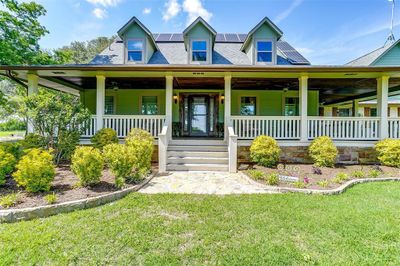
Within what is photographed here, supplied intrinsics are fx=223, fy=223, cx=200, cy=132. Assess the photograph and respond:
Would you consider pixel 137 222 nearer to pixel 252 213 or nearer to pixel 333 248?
pixel 252 213

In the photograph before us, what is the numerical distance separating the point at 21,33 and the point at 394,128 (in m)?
18.8

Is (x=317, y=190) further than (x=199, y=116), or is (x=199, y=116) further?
(x=199, y=116)

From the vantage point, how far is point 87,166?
482 centimetres

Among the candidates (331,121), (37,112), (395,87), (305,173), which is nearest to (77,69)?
(37,112)

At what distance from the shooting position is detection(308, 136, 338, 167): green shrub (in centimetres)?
741

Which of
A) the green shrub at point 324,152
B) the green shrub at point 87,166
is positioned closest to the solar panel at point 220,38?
the green shrub at point 324,152

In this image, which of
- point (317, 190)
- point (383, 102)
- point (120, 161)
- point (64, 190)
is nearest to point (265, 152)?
point (317, 190)

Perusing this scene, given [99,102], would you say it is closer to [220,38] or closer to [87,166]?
[87,166]

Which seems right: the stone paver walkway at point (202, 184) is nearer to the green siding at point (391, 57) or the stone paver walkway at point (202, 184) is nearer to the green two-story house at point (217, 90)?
the green two-story house at point (217, 90)

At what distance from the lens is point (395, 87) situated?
1098 centimetres

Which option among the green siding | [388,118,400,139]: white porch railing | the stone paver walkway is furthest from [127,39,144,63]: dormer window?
the green siding

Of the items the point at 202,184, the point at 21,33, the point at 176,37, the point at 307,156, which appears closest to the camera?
the point at 202,184

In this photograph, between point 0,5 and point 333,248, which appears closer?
point 333,248

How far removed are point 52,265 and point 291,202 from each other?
13.1 ft
